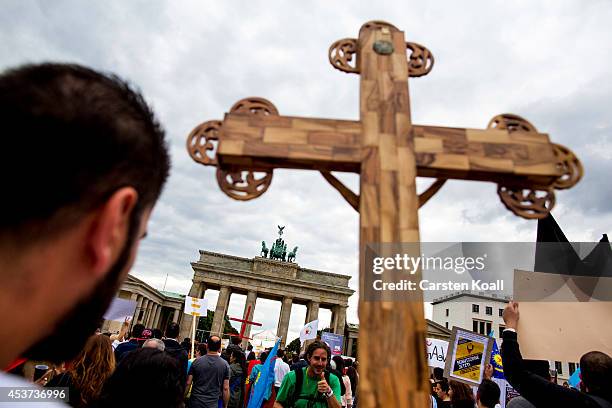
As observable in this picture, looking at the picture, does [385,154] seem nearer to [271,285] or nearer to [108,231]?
[108,231]

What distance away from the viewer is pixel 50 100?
780mm

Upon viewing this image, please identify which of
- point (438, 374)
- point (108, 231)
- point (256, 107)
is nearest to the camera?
point (108, 231)

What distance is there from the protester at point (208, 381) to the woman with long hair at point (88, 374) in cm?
294

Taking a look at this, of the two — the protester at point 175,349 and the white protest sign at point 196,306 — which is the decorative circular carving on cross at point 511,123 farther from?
the white protest sign at point 196,306

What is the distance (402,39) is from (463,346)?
216 inches

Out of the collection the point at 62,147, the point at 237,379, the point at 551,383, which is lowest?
the point at 237,379

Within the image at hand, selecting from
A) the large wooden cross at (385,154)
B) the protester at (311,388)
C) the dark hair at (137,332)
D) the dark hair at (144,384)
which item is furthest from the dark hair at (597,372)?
the dark hair at (137,332)

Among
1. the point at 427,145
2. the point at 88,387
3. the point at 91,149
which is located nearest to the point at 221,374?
the point at 88,387

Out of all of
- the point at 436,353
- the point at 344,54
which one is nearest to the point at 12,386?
the point at 344,54

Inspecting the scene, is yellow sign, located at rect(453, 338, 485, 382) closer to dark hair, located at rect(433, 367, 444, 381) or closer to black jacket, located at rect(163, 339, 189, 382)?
dark hair, located at rect(433, 367, 444, 381)

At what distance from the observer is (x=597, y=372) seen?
9.25 ft

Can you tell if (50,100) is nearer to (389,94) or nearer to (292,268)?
(389,94)

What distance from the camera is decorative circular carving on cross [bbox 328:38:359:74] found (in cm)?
257

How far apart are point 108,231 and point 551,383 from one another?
130 inches
